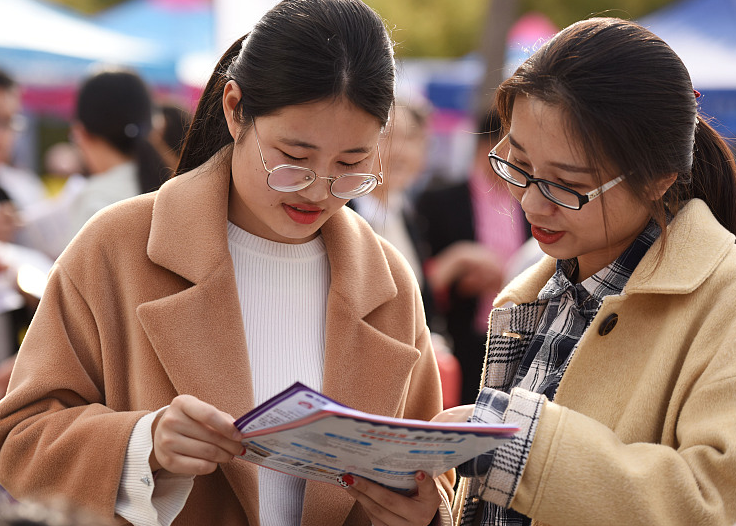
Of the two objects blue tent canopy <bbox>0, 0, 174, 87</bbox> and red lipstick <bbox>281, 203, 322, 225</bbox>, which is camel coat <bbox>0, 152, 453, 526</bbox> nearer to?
red lipstick <bbox>281, 203, 322, 225</bbox>

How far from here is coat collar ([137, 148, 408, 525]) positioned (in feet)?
6.27

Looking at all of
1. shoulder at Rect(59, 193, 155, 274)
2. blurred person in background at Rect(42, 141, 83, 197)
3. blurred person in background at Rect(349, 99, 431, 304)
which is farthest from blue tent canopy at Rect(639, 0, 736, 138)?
blurred person in background at Rect(42, 141, 83, 197)

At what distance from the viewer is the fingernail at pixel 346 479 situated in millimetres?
1797

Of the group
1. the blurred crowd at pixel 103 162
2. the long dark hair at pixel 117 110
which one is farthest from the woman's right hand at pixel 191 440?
the long dark hair at pixel 117 110

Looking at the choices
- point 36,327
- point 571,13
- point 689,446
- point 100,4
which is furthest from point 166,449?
point 100,4

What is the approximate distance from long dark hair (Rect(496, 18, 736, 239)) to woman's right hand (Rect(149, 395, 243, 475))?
98cm

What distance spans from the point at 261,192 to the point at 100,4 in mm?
27415

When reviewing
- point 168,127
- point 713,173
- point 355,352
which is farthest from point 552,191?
point 168,127

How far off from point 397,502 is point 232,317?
597 mm

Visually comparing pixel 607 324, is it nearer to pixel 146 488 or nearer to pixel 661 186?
pixel 661 186

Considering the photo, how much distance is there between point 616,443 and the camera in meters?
1.63

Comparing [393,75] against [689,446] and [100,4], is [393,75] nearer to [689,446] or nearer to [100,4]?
[689,446]

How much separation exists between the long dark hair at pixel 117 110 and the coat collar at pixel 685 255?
2945mm

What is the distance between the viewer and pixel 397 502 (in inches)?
72.4
